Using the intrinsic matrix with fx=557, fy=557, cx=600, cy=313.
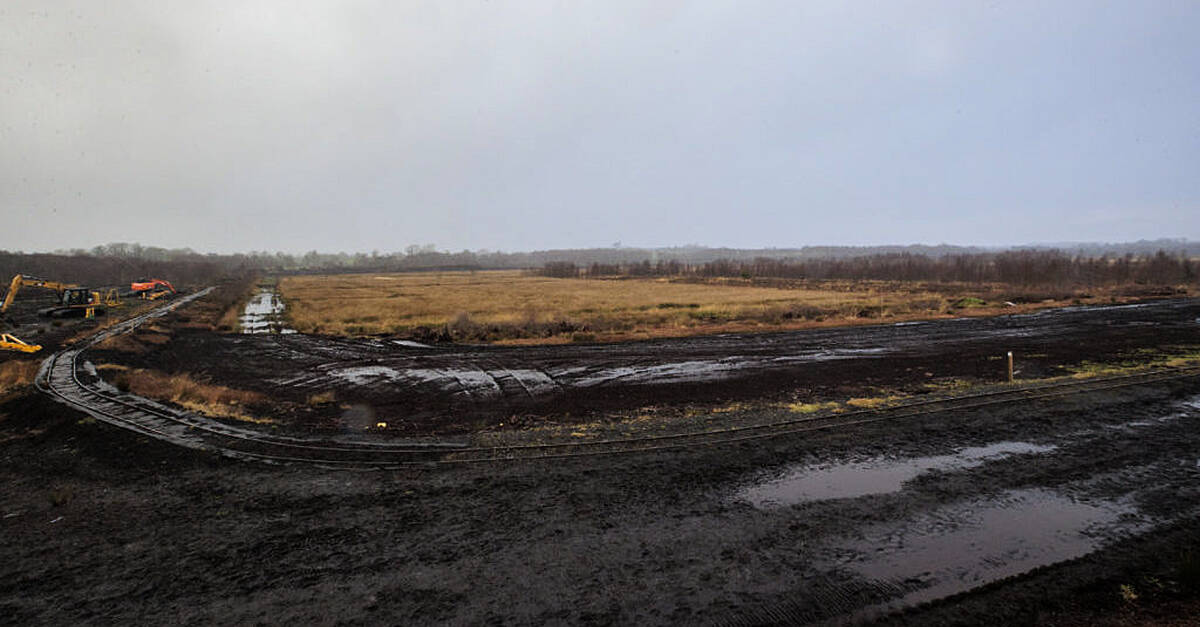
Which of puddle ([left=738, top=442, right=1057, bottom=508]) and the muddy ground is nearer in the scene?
the muddy ground

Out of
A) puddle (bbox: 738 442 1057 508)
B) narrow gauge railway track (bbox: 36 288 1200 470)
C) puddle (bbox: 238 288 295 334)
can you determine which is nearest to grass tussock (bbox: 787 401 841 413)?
narrow gauge railway track (bbox: 36 288 1200 470)

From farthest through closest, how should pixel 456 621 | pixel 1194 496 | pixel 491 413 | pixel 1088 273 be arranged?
1. pixel 1088 273
2. pixel 491 413
3. pixel 1194 496
4. pixel 456 621

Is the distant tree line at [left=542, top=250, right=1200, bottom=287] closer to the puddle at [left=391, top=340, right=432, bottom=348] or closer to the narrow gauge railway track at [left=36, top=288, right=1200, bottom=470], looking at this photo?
the narrow gauge railway track at [left=36, top=288, right=1200, bottom=470]

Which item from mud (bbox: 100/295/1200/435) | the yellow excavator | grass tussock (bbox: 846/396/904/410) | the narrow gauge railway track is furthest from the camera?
the yellow excavator

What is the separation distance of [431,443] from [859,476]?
731 centimetres

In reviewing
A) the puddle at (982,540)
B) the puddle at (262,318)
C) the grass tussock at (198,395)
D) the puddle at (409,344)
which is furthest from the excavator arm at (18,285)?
the puddle at (982,540)

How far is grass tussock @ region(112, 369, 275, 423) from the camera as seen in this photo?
500 inches

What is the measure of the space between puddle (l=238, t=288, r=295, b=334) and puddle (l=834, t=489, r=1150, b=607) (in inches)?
1285

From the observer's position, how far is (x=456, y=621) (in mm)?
5098

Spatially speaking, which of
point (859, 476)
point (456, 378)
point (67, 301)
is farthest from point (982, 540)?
point (67, 301)

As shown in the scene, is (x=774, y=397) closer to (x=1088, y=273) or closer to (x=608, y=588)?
(x=608, y=588)

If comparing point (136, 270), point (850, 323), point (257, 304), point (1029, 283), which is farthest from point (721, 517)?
point (136, 270)

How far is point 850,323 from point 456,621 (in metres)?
30.6

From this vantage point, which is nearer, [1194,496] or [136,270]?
[1194,496]
